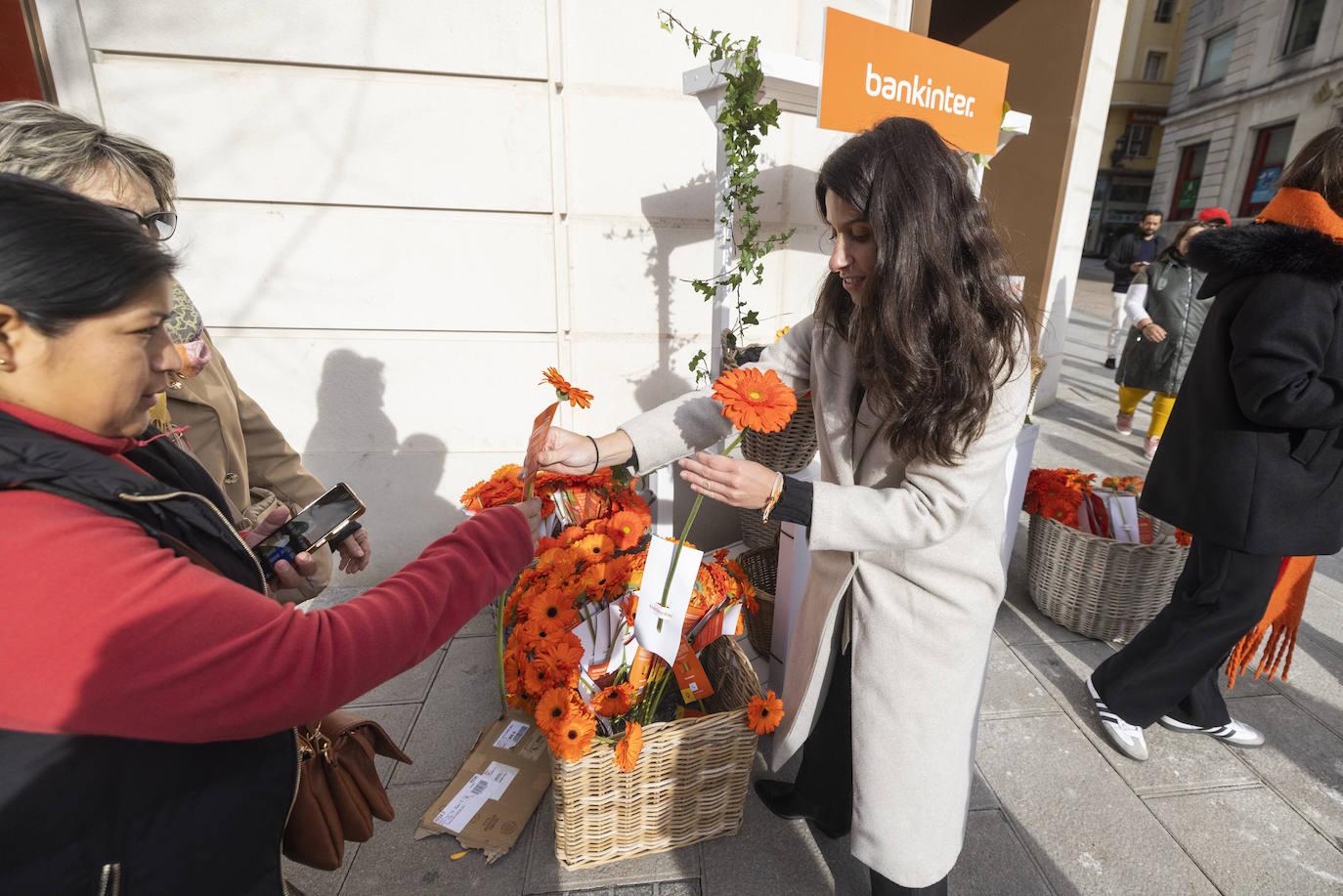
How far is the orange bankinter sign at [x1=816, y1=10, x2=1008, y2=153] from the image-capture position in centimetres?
197

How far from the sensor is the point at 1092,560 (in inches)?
113

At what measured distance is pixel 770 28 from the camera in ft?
9.77

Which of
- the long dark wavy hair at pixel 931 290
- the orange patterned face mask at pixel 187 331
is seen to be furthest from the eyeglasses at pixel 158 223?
the long dark wavy hair at pixel 931 290

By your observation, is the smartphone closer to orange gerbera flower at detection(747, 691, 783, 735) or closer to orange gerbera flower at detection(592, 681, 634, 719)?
orange gerbera flower at detection(592, 681, 634, 719)

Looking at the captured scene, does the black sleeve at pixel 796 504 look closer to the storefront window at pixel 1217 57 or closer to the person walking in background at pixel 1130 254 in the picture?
the person walking in background at pixel 1130 254

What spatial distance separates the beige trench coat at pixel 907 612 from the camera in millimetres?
1283

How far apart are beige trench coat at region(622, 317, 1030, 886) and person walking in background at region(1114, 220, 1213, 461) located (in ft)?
14.5

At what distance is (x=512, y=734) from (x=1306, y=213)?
301 cm

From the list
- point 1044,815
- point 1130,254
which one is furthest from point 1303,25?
point 1044,815

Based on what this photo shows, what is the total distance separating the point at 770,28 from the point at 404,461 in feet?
9.24

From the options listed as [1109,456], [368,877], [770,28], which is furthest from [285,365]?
[1109,456]

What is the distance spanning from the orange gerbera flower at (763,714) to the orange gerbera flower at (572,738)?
18.1 inches

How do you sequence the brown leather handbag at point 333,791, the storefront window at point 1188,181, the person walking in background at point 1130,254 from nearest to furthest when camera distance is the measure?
the brown leather handbag at point 333,791 < the person walking in background at point 1130,254 < the storefront window at point 1188,181

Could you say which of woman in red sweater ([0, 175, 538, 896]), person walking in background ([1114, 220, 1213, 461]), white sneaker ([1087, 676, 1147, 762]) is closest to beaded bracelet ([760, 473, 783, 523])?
woman in red sweater ([0, 175, 538, 896])
